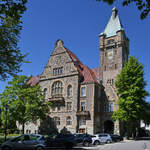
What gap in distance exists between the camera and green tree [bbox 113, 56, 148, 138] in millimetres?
37031

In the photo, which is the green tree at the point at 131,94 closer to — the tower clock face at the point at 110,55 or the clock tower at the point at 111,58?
the clock tower at the point at 111,58

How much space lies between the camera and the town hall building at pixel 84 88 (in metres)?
43.5

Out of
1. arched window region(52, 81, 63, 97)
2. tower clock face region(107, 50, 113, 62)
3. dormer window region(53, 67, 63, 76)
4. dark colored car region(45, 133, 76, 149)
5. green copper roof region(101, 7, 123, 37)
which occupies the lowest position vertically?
dark colored car region(45, 133, 76, 149)

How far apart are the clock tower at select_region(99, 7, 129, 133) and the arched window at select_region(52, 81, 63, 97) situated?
33.1 ft

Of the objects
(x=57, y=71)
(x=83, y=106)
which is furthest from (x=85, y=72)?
(x=83, y=106)

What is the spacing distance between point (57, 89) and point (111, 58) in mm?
15066

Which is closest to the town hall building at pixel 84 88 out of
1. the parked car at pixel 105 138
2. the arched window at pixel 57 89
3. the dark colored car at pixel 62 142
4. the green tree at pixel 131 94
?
the arched window at pixel 57 89

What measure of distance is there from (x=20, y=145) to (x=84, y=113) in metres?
24.8

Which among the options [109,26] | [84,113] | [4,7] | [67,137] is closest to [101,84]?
[84,113]

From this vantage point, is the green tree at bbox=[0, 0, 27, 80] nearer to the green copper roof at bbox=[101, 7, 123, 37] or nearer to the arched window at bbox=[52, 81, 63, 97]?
the arched window at bbox=[52, 81, 63, 97]

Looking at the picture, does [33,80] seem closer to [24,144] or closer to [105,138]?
[105,138]

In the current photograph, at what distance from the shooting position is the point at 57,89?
160ft

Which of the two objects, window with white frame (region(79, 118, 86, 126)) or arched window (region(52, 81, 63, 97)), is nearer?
window with white frame (region(79, 118, 86, 126))

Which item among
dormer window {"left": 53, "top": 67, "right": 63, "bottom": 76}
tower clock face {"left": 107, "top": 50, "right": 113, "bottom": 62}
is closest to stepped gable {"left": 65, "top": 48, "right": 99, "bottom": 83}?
dormer window {"left": 53, "top": 67, "right": 63, "bottom": 76}
